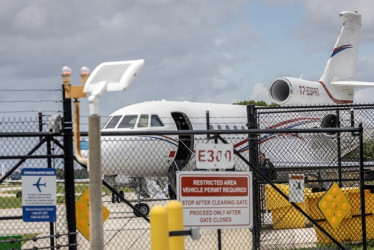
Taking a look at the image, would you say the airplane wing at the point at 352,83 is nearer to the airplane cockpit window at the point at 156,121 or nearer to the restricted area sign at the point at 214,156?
the airplane cockpit window at the point at 156,121

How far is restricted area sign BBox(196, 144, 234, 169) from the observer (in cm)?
877

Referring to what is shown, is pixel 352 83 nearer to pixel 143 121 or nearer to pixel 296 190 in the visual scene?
pixel 143 121

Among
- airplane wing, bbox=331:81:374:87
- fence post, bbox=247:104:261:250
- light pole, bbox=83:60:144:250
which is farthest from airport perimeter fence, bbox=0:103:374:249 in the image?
airplane wing, bbox=331:81:374:87

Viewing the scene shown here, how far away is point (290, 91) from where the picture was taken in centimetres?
2605

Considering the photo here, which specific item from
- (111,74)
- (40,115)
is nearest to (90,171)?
(111,74)

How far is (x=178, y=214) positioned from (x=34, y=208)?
6.82 feet

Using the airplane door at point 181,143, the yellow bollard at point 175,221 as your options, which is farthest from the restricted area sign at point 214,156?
the airplane door at point 181,143

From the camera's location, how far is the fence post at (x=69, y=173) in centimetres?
799

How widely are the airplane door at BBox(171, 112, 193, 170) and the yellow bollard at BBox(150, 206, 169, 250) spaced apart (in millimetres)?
11632

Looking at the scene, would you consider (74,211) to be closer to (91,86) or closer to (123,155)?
(91,86)

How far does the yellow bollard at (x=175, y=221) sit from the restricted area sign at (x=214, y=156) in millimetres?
1909

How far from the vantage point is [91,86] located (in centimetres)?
669

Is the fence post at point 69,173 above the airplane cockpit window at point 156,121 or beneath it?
beneath

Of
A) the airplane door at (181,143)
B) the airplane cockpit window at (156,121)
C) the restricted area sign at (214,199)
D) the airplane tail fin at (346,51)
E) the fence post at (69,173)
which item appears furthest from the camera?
the airplane tail fin at (346,51)
